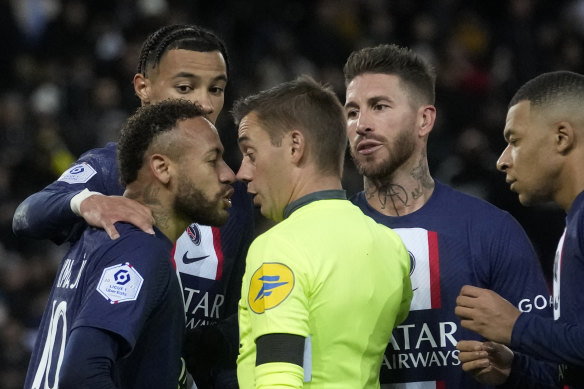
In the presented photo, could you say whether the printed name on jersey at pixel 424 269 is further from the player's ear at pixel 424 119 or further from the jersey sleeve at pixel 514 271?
the player's ear at pixel 424 119

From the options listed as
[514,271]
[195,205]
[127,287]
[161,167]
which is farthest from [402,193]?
[127,287]

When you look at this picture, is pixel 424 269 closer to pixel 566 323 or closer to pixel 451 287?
pixel 451 287

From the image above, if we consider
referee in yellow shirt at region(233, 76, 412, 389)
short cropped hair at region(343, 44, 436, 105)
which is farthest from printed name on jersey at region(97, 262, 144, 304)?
short cropped hair at region(343, 44, 436, 105)

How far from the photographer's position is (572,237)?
3.55 metres

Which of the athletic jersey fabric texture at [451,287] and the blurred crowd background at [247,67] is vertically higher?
the blurred crowd background at [247,67]

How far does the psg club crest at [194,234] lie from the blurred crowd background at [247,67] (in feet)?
14.9

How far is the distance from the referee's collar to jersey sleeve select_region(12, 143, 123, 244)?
0.87 m

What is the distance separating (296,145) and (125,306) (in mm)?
787

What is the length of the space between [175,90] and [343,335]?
172 centimetres

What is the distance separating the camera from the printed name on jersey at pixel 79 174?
3.98m

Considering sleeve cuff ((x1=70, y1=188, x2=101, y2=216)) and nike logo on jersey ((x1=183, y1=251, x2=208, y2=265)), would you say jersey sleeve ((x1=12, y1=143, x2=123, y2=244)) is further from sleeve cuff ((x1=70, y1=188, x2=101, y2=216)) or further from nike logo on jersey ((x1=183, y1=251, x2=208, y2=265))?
nike logo on jersey ((x1=183, y1=251, x2=208, y2=265))

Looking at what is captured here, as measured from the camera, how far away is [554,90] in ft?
12.7

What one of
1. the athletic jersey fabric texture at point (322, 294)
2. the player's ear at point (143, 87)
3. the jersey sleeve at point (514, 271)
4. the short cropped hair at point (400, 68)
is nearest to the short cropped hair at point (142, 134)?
the athletic jersey fabric texture at point (322, 294)

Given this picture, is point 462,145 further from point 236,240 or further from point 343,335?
point 343,335
